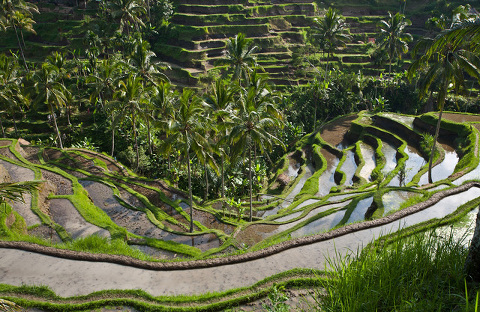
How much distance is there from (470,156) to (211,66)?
1669 inches

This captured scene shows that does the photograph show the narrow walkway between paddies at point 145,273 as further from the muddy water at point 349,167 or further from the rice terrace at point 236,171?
the muddy water at point 349,167

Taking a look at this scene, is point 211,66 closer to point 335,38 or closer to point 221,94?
point 335,38

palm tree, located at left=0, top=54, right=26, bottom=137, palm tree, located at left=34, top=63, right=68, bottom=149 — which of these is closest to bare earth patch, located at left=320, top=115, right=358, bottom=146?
palm tree, located at left=34, top=63, right=68, bottom=149

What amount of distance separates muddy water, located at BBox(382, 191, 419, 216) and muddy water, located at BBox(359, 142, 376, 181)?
10268 mm

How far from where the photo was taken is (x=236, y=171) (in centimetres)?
3434

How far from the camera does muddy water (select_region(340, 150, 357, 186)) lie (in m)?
33.8

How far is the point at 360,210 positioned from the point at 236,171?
1437 cm

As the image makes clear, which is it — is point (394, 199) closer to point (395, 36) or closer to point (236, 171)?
point (236, 171)

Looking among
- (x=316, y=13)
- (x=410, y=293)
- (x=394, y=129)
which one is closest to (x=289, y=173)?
(x=394, y=129)

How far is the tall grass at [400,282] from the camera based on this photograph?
845 centimetres

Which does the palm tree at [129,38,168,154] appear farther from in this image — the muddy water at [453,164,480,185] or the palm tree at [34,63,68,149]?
the muddy water at [453,164,480,185]

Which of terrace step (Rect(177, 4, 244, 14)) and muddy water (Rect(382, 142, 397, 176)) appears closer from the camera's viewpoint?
muddy water (Rect(382, 142, 397, 176))

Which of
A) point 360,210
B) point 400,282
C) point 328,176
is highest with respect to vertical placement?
point 400,282

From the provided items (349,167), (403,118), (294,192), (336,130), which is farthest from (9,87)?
(403,118)
